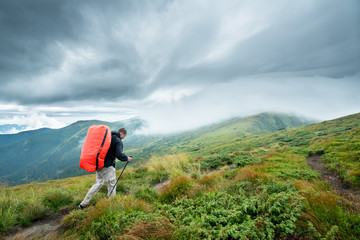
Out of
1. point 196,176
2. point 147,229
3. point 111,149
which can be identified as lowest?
point 196,176

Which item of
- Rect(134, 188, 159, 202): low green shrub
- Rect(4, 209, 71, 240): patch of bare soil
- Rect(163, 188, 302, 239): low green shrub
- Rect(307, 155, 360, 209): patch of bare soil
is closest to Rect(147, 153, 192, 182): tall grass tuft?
Rect(134, 188, 159, 202): low green shrub

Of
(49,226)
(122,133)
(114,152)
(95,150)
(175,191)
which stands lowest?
(49,226)

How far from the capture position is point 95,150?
519 centimetres

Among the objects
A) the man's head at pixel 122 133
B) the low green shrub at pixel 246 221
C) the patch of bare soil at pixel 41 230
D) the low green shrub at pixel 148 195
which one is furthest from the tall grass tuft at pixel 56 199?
the low green shrub at pixel 246 221

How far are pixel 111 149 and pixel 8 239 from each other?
3296mm

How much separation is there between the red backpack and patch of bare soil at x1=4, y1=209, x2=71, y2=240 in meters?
1.70

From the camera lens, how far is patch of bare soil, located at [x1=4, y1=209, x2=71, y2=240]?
12.2 feet

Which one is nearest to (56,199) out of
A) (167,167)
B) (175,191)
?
Answer: (175,191)

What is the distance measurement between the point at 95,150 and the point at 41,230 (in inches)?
98.8

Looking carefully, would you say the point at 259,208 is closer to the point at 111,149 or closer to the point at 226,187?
the point at 226,187

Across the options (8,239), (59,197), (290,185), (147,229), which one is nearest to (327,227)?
(290,185)

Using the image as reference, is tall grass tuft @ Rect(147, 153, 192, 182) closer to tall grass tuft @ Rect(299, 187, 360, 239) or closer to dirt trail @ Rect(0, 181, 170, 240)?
dirt trail @ Rect(0, 181, 170, 240)

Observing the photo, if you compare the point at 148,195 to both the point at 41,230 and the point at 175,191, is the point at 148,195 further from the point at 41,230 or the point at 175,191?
the point at 41,230

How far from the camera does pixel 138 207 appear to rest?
412 cm
